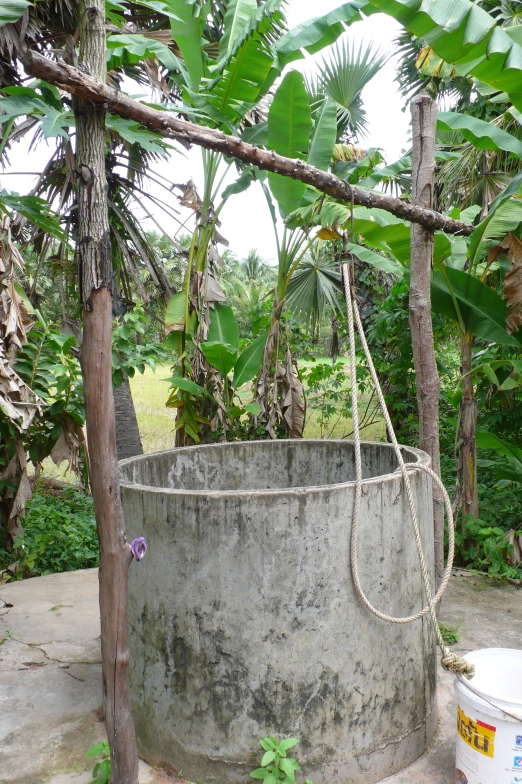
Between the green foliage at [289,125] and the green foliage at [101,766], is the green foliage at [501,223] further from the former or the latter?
the green foliage at [101,766]

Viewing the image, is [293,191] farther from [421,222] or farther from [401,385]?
[401,385]

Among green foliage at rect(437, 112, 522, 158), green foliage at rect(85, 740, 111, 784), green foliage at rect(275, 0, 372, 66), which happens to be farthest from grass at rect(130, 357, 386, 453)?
green foliage at rect(85, 740, 111, 784)

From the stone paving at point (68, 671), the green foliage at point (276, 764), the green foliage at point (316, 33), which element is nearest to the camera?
the green foliage at point (276, 764)

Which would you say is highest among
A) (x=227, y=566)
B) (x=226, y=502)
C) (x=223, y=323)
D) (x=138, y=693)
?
(x=223, y=323)

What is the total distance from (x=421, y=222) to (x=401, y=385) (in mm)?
3917

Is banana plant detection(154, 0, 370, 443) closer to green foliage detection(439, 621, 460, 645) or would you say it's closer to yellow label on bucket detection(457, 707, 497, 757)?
green foliage detection(439, 621, 460, 645)

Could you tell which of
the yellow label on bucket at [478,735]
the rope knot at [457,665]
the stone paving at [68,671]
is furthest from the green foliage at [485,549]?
the yellow label on bucket at [478,735]

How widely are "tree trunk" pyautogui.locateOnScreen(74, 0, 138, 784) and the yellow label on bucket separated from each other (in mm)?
1193

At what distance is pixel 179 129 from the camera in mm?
2178

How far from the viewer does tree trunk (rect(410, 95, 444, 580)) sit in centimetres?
343

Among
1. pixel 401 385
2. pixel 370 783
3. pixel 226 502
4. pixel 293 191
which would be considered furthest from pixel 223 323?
pixel 370 783

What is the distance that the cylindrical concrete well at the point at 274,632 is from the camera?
2.36 m

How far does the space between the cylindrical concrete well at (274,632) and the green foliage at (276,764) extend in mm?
59

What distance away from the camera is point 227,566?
2367 millimetres
